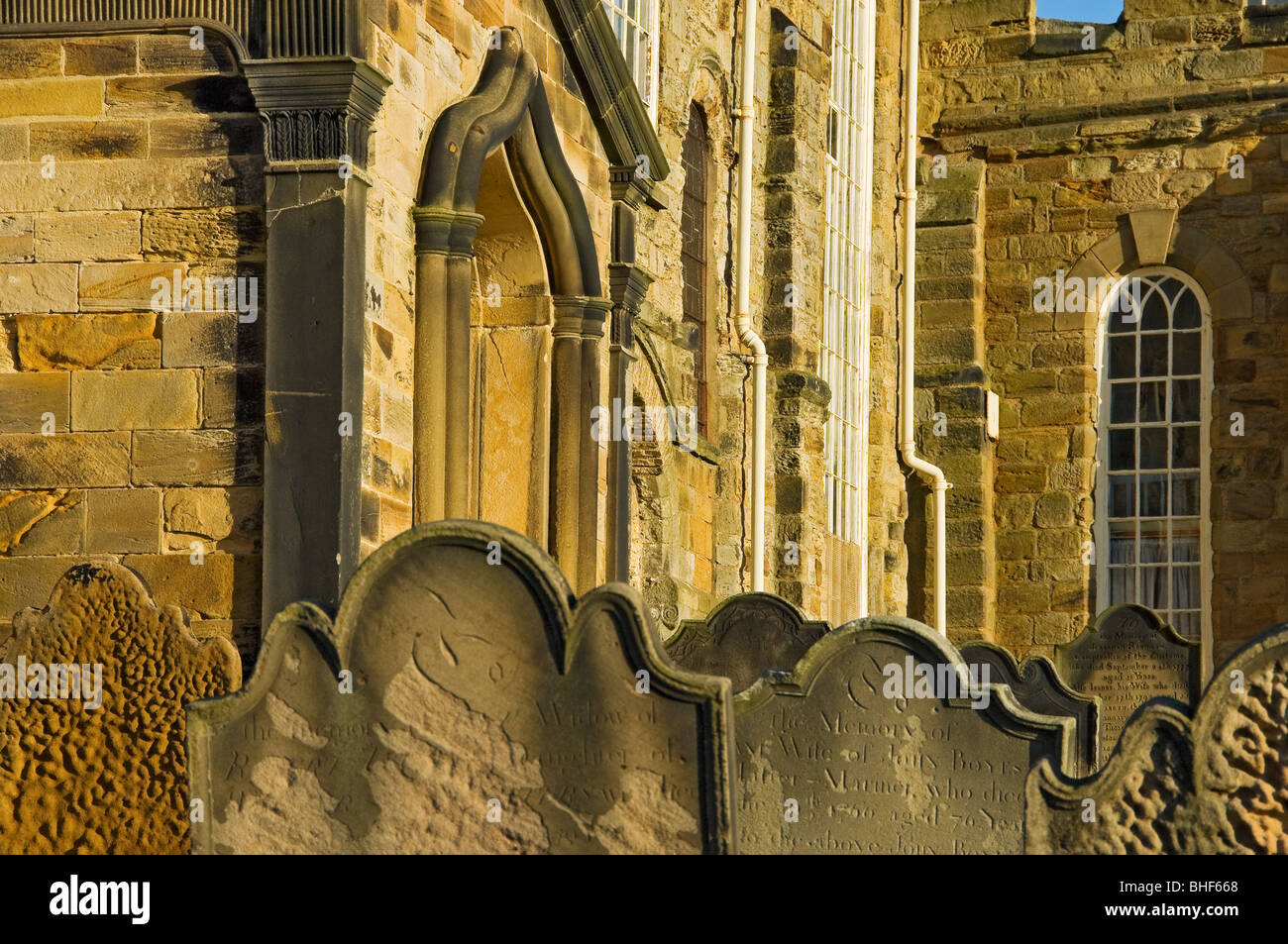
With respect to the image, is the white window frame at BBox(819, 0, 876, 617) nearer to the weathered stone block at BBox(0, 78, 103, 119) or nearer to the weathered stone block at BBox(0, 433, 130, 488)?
the weathered stone block at BBox(0, 78, 103, 119)

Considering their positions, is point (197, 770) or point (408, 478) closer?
point (197, 770)

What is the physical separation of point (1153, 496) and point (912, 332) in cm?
248

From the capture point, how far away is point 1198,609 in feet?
60.2

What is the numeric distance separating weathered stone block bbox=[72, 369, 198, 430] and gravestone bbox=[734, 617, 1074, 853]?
2.17m

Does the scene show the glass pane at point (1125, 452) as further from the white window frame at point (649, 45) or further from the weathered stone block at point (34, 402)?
the weathered stone block at point (34, 402)

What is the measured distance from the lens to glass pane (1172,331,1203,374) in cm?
1889

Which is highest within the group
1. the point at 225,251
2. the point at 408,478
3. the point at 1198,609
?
the point at 225,251

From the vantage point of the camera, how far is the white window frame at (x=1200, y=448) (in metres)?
18.4

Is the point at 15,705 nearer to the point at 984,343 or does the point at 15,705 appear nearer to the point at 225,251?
the point at 225,251

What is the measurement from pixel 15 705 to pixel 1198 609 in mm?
13290

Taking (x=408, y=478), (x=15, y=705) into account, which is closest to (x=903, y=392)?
(x=408, y=478)

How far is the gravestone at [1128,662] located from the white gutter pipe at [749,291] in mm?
2222

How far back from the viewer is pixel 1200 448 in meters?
18.7

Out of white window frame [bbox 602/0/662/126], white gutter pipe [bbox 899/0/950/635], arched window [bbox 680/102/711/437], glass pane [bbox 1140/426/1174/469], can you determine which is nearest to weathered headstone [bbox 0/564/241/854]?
white window frame [bbox 602/0/662/126]
